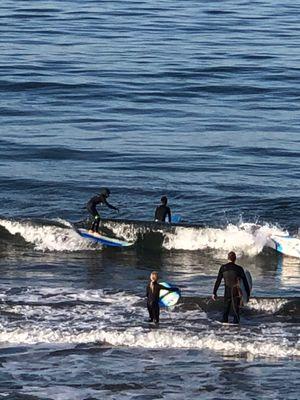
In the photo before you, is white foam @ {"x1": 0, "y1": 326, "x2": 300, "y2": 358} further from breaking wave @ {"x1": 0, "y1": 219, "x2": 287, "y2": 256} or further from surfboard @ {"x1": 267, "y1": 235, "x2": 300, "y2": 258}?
breaking wave @ {"x1": 0, "y1": 219, "x2": 287, "y2": 256}

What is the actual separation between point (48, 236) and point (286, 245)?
6.98 m

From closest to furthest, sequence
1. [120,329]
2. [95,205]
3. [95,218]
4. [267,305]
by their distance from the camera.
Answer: [120,329] < [267,305] < [95,205] < [95,218]

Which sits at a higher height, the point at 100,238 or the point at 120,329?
the point at 100,238

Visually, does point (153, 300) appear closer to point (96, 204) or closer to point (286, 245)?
point (96, 204)

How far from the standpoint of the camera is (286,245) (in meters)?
33.3

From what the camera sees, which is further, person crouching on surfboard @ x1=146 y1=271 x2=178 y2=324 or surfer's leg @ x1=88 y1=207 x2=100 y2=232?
surfer's leg @ x1=88 y1=207 x2=100 y2=232

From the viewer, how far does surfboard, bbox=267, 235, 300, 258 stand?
3312cm

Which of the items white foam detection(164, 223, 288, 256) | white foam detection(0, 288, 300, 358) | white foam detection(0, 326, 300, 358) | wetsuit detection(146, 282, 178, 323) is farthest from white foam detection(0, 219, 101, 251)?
white foam detection(0, 326, 300, 358)

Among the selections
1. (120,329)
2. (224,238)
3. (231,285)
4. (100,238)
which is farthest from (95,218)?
(231,285)

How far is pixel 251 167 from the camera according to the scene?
141 feet

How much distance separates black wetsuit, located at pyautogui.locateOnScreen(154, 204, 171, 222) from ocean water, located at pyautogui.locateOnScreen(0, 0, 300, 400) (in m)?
0.32

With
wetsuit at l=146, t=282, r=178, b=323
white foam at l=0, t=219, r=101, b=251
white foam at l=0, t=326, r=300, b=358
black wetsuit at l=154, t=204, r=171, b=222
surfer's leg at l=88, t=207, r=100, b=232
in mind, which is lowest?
white foam at l=0, t=326, r=300, b=358

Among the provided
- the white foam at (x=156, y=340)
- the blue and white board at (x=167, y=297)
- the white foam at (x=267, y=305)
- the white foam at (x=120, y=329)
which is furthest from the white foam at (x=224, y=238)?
the white foam at (x=156, y=340)

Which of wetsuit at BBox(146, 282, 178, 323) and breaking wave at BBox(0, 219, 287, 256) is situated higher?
breaking wave at BBox(0, 219, 287, 256)
